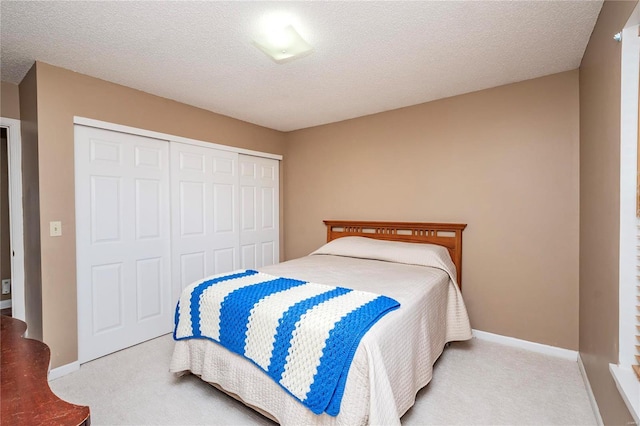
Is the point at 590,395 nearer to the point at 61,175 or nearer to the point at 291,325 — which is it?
the point at 291,325

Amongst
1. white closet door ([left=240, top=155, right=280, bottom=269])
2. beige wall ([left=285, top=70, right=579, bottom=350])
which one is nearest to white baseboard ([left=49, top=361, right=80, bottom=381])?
white closet door ([left=240, top=155, right=280, bottom=269])

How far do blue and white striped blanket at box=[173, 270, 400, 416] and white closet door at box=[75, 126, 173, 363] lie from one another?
38.7 inches

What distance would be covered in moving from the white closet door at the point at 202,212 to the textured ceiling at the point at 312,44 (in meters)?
0.70

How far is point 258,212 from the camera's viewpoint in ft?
13.3

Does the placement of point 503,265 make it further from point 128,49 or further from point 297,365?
point 128,49

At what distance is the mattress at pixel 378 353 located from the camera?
54.6 inches

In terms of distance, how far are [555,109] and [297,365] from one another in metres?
2.84

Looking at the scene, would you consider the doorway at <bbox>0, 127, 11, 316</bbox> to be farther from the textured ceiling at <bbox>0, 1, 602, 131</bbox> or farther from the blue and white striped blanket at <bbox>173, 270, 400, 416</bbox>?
the blue and white striped blanket at <bbox>173, 270, 400, 416</bbox>

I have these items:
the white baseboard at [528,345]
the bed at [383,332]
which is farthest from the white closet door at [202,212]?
the white baseboard at [528,345]

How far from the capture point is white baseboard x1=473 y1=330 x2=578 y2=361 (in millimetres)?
2463

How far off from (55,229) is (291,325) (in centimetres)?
211

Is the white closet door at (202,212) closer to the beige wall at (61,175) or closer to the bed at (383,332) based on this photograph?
the beige wall at (61,175)

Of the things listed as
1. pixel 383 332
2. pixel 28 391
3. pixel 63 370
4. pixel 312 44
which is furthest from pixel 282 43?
pixel 63 370

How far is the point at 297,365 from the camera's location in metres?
1.52
